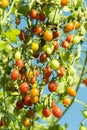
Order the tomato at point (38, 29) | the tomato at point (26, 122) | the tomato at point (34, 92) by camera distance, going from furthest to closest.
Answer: the tomato at point (26, 122), the tomato at point (38, 29), the tomato at point (34, 92)

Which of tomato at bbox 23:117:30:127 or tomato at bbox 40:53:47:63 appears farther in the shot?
tomato at bbox 23:117:30:127

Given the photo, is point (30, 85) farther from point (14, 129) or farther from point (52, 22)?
point (14, 129)

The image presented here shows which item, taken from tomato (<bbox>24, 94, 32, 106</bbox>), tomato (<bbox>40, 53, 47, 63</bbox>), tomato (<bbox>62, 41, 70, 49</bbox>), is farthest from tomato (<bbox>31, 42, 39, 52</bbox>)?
tomato (<bbox>24, 94, 32, 106</bbox>)

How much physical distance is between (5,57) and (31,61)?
0.30 meters

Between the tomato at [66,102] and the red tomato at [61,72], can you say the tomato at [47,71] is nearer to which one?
the red tomato at [61,72]

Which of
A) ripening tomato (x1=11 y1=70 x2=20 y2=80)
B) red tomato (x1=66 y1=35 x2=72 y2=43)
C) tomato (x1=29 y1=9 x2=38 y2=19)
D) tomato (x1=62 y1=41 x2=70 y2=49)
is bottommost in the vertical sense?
ripening tomato (x1=11 y1=70 x2=20 y2=80)

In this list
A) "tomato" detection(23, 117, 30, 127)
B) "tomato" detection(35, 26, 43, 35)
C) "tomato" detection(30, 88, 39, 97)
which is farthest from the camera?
"tomato" detection(23, 117, 30, 127)

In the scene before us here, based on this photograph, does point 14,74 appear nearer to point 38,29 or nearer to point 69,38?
point 38,29

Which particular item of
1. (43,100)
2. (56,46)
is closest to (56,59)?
(56,46)

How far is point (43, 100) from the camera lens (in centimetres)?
287

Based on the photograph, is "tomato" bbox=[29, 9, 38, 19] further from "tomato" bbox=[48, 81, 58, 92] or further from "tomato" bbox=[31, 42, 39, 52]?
"tomato" bbox=[48, 81, 58, 92]

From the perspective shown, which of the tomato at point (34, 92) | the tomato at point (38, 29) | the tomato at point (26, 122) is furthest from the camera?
the tomato at point (26, 122)

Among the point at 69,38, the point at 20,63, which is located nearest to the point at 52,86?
the point at 20,63

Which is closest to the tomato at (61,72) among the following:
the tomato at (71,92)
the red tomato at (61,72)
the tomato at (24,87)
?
the red tomato at (61,72)
